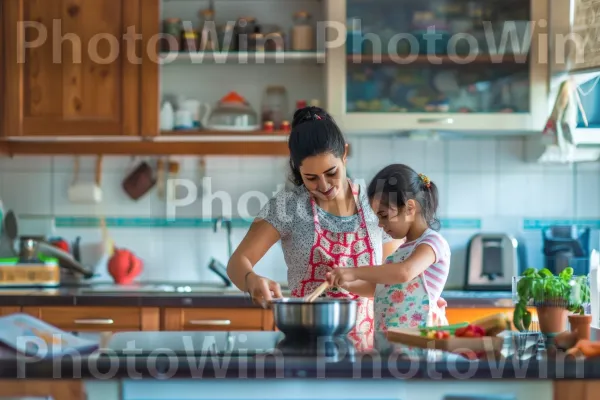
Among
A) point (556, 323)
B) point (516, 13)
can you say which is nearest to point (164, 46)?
point (516, 13)

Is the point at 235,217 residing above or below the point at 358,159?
below

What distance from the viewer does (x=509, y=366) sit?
173cm

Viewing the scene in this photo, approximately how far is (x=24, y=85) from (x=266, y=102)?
107 cm

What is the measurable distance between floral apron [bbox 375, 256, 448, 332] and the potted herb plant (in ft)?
1.25

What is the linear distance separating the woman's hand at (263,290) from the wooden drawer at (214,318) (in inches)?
53.1

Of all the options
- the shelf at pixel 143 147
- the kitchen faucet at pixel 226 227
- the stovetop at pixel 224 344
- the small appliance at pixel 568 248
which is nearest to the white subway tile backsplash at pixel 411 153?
the shelf at pixel 143 147

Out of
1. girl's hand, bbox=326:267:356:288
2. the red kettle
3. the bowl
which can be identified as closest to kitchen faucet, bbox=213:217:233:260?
the red kettle

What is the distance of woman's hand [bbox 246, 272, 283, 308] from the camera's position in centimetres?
221

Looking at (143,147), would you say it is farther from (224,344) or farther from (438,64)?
(224,344)

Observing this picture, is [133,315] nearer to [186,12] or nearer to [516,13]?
[186,12]

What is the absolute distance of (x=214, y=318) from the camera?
3652 mm

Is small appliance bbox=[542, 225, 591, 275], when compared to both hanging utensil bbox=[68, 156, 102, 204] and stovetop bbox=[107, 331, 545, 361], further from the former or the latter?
hanging utensil bbox=[68, 156, 102, 204]

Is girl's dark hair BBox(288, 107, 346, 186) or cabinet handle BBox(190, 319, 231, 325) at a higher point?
girl's dark hair BBox(288, 107, 346, 186)

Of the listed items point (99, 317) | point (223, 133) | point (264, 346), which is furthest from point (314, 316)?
point (223, 133)
